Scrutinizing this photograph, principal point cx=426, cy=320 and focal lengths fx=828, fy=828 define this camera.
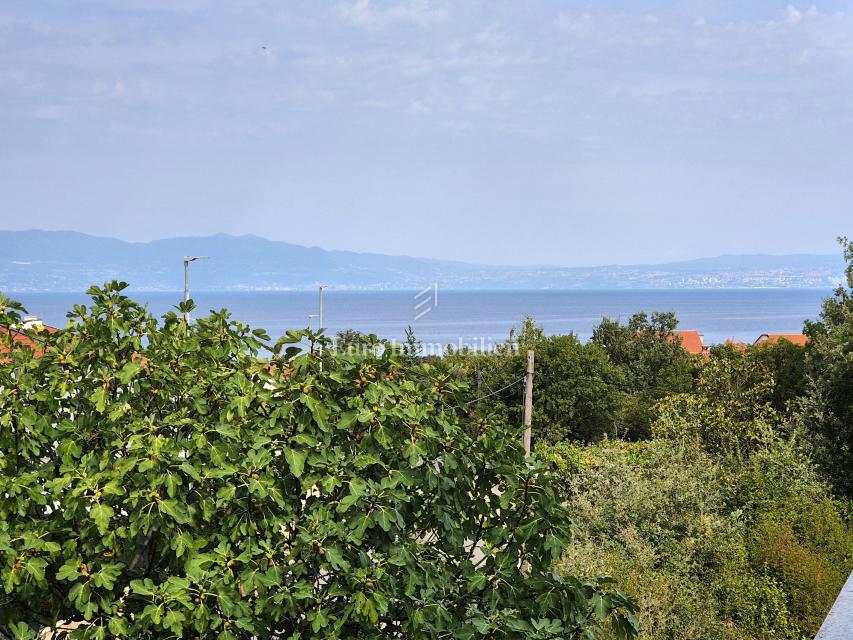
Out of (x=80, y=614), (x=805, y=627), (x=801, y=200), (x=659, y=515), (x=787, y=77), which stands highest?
(x=787, y=77)

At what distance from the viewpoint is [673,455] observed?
15.2m

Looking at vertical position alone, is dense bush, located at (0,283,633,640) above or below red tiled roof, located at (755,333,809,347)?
above

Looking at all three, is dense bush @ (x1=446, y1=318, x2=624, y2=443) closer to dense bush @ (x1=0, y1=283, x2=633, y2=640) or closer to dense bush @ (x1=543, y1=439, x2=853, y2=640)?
dense bush @ (x1=543, y1=439, x2=853, y2=640)

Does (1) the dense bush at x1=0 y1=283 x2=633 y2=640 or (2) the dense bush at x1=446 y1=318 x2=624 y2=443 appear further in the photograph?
(2) the dense bush at x1=446 y1=318 x2=624 y2=443

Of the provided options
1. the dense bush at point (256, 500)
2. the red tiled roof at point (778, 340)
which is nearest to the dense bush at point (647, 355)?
the red tiled roof at point (778, 340)

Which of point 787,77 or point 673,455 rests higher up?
point 787,77

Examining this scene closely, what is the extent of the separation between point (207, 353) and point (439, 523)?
4.47ft

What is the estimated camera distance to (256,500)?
3516 mm

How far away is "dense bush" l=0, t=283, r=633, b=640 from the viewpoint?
3.36 meters

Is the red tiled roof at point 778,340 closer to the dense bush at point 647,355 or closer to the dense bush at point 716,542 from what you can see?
the dense bush at point 647,355

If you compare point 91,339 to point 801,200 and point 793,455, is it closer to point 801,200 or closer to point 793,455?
point 793,455

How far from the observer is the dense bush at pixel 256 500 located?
132 inches

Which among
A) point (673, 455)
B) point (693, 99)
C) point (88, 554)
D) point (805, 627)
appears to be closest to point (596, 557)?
point (805, 627)

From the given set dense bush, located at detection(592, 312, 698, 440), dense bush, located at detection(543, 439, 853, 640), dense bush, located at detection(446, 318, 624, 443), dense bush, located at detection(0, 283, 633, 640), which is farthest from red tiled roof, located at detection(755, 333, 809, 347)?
dense bush, located at detection(0, 283, 633, 640)
